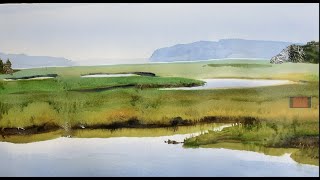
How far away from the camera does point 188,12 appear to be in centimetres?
216

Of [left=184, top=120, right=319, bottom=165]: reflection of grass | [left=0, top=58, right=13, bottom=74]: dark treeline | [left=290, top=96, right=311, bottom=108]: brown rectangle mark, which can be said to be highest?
[left=0, top=58, right=13, bottom=74]: dark treeline

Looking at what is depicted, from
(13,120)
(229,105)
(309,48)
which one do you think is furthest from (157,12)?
(13,120)

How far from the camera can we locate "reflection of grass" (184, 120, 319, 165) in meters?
2.10

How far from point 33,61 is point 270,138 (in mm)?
1206

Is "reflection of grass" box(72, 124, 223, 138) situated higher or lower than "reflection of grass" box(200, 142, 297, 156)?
higher

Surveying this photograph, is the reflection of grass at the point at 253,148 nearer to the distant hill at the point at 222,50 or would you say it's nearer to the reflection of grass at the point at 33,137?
the distant hill at the point at 222,50

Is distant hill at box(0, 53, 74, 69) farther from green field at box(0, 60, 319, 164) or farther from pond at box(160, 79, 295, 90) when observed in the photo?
pond at box(160, 79, 295, 90)

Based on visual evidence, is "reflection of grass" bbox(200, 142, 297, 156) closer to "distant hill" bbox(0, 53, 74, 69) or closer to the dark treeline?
"distant hill" bbox(0, 53, 74, 69)

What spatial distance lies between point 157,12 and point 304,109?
2.74 ft

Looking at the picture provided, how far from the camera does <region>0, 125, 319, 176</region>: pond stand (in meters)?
2.12

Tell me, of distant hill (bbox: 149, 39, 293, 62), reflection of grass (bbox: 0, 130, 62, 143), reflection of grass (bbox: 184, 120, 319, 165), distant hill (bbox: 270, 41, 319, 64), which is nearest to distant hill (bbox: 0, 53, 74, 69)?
reflection of grass (bbox: 0, 130, 62, 143)

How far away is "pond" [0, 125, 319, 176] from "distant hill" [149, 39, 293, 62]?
14.0 inches

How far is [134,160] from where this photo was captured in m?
2.14

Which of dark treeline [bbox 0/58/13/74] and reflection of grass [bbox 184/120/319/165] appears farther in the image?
dark treeline [bbox 0/58/13/74]
